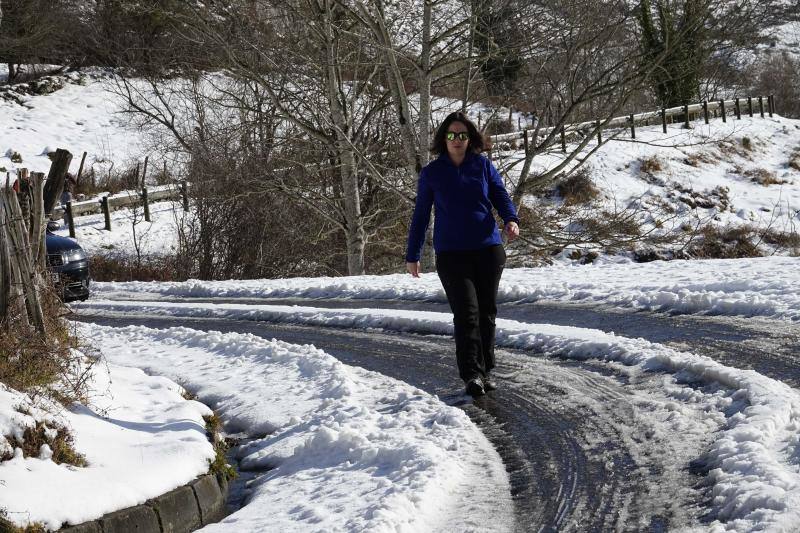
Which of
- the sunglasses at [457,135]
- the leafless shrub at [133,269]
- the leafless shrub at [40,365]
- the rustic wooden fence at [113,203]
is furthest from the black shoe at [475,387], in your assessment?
the rustic wooden fence at [113,203]

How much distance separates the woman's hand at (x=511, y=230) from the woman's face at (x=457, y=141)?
0.61 metres

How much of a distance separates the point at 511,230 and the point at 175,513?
3.03m

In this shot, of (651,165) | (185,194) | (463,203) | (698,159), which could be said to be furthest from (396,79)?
(698,159)

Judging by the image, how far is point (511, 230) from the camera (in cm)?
676

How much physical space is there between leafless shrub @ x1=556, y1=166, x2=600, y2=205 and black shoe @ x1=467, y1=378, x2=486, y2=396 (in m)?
26.4

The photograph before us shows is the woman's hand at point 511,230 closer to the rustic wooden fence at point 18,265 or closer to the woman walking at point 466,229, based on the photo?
the woman walking at point 466,229

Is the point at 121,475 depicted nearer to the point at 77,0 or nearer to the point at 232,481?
the point at 232,481

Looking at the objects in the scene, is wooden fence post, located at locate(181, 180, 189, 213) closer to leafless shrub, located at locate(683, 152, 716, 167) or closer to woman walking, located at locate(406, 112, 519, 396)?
leafless shrub, located at locate(683, 152, 716, 167)

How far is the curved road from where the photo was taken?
4.34 meters

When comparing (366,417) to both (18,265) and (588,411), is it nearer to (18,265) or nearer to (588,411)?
(588,411)

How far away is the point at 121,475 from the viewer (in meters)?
5.26

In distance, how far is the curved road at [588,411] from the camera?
434 centimetres

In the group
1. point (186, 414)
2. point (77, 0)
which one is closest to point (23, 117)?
point (77, 0)

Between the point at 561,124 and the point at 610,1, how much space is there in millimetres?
2298
